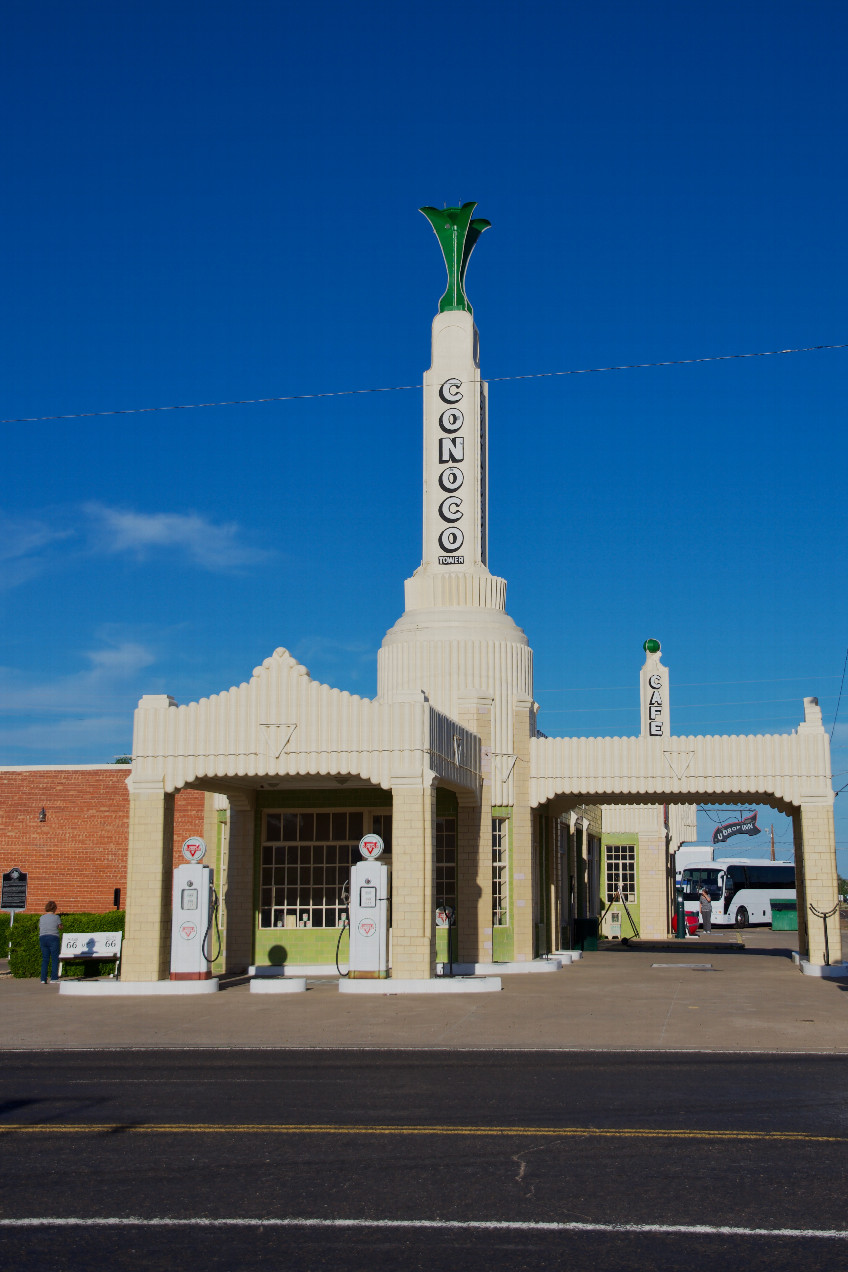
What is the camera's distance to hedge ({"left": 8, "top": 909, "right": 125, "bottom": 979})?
27078mm

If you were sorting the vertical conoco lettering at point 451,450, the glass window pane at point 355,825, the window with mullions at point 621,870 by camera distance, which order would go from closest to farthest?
the glass window pane at point 355,825, the vertical conoco lettering at point 451,450, the window with mullions at point 621,870

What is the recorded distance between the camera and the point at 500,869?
28094mm

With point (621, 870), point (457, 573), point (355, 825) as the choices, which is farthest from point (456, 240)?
point (621, 870)

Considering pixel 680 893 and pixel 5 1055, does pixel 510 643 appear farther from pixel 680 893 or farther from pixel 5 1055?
pixel 680 893

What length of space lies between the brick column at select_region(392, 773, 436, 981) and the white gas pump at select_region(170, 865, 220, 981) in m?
3.58

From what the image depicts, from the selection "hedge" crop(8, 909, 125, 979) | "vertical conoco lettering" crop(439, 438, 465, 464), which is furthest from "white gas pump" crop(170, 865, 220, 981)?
"vertical conoco lettering" crop(439, 438, 465, 464)

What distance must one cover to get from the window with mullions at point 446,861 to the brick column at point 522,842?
144 centimetres

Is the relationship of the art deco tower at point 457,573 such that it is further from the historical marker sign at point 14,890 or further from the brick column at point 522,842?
the historical marker sign at point 14,890

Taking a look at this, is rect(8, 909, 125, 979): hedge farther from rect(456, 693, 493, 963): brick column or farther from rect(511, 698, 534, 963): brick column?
rect(511, 698, 534, 963): brick column

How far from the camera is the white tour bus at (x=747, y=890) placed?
67.1 m

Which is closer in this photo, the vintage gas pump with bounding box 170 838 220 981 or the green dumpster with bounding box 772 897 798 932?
the vintage gas pump with bounding box 170 838 220 981

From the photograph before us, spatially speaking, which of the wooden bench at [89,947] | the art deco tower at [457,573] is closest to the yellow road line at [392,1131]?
the wooden bench at [89,947]

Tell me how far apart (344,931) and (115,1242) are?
2055 centimetres

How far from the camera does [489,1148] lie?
8953mm
